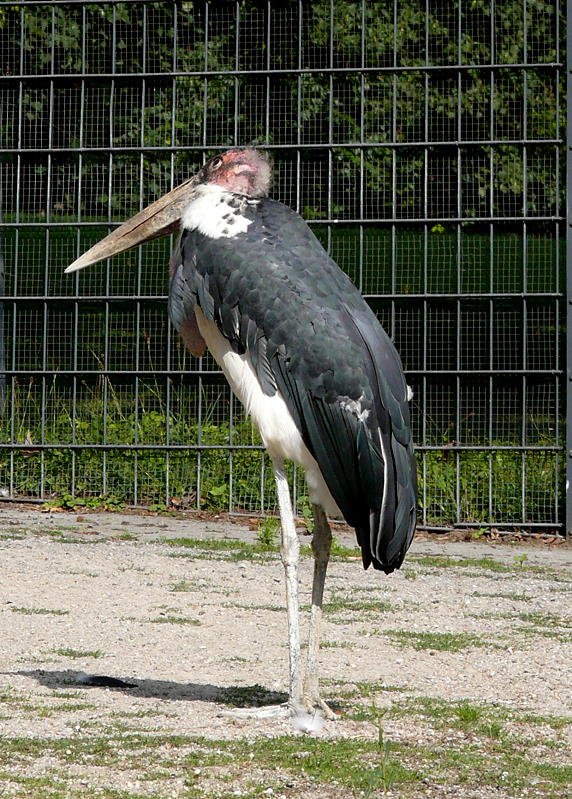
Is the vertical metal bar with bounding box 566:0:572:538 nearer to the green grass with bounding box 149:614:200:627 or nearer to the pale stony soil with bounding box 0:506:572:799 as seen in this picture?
the pale stony soil with bounding box 0:506:572:799

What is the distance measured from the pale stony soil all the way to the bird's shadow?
0.5 inches

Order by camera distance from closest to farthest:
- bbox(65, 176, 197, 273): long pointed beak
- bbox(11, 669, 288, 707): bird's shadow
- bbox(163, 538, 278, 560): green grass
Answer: bbox(11, 669, 288, 707): bird's shadow
bbox(65, 176, 197, 273): long pointed beak
bbox(163, 538, 278, 560): green grass

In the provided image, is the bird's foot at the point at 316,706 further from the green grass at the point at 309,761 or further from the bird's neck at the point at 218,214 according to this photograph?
the bird's neck at the point at 218,214

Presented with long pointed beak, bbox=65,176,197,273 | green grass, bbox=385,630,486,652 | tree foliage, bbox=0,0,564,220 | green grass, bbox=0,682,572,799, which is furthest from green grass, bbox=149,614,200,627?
tree foliage, bbox=0,0,564,220

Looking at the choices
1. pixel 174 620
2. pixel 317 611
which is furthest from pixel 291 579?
pixel 174 620

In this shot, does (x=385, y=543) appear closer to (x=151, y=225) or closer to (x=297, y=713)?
(x=297, y=713)

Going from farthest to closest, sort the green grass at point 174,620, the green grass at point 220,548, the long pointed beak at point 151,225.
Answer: the green grass at point 220,548
the green grass at point 174,620
the long pointed beak at point 151,225

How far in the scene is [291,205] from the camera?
1009 cm

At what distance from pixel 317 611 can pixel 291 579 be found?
0.49 ft

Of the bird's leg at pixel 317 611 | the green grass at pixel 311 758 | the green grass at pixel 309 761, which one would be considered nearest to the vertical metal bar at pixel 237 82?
the bird's leg at pixel 317 611

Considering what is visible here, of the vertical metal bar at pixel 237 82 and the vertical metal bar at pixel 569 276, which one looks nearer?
the vertical metal bar at pixel 569 276

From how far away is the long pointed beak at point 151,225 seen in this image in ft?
17.1

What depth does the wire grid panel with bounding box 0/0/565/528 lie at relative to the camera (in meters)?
9.96

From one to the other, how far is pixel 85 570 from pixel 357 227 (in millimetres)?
3540
